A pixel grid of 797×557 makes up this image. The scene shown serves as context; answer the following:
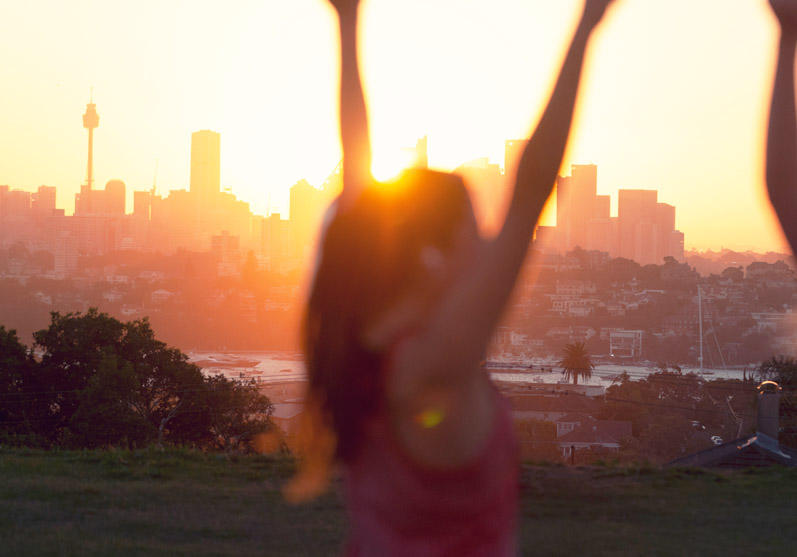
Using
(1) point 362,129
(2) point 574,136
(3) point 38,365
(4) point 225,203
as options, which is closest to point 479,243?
(2) point 574,136

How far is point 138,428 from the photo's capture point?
65.1 ft

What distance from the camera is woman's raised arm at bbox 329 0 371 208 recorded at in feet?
3.30

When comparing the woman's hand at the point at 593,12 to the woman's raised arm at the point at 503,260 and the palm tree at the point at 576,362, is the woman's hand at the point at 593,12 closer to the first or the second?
the woman's raised arm at the point at 503,260

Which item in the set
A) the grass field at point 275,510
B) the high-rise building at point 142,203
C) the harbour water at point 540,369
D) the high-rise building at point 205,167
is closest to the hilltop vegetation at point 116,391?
the grass field at point 275,510

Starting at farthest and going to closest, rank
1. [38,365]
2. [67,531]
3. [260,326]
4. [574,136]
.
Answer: [260,326] < [38,365] < [67,531] < [574,136]

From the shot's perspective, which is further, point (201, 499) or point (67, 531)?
point (201, 499)

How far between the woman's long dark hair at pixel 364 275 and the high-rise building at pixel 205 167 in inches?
4735

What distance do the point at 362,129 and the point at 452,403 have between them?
0.47 meters

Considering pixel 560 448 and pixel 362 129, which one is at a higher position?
pixel 362 129

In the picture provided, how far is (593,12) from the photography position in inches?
26.8

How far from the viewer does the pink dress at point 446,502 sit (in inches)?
29.9

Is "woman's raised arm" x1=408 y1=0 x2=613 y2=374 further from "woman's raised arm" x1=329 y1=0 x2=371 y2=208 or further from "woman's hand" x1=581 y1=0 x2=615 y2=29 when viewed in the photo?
"woman's raised arm" x1=329 y1=0 x2=371 y2=208

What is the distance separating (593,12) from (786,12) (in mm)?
332

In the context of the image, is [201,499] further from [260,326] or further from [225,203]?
[225,203]
